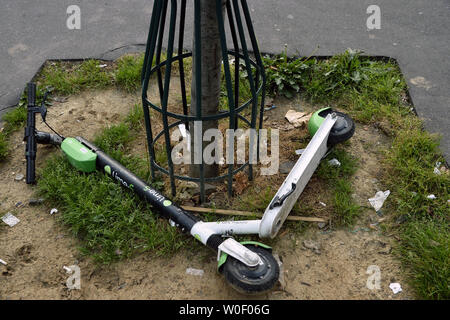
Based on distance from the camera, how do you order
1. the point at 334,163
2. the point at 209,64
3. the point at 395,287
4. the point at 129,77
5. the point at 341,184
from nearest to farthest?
1. the point at 395,287
2. the point at 209,64
3. the point at 341,184
4. the point at 334,163
5. the point at 129,77

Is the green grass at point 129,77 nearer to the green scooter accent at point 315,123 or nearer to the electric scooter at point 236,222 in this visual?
the electric scooter at point 236,222

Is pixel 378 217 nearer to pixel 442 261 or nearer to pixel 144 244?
pixel 442 261

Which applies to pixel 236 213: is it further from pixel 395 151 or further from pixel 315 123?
pixel 395 151

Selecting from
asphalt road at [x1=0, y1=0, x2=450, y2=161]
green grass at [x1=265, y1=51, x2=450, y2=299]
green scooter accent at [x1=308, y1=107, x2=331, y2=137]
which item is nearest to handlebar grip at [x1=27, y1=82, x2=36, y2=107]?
asphalt road at [x1=0, y1=0, x2=450, y2=161]

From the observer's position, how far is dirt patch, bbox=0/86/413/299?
230 cm

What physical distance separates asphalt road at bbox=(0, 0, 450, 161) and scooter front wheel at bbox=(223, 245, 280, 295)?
225cm

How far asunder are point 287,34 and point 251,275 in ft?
10.8

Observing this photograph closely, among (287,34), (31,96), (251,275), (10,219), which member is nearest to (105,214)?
(10,219)

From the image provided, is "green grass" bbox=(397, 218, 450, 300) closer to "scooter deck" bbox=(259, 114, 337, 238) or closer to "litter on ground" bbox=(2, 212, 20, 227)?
"scooter deck" bbox=(259, 114, 337, 238)

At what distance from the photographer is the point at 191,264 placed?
244 cm

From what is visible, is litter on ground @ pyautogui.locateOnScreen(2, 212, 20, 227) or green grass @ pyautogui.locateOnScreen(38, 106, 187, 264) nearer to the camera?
green grass @ pyautogui.locateOnScreen(38, 106, 187, 264)

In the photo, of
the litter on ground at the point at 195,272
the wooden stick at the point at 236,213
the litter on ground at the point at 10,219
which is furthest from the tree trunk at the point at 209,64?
the litter on ground at the point at 10,219

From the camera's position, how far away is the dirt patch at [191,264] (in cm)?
230

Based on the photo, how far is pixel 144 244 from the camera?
253 centimetres
